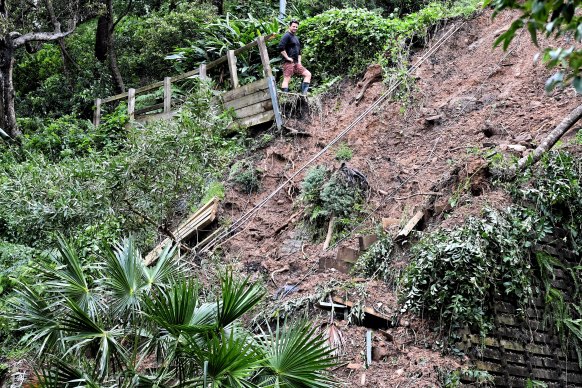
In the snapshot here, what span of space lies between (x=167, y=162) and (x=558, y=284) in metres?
5.41

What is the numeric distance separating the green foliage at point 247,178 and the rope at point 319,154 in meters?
0.46

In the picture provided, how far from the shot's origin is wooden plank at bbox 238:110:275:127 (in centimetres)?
1409

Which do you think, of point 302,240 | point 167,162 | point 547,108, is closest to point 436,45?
point 547,108

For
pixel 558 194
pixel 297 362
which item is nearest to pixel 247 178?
pixel 558 194

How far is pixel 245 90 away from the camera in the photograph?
14453mm

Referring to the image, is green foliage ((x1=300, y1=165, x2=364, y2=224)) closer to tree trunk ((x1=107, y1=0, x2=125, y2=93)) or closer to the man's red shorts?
the man's red shorts

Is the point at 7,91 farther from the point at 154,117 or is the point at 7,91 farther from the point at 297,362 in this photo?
the point at 297,362

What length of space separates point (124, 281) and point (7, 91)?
1015 centimetres

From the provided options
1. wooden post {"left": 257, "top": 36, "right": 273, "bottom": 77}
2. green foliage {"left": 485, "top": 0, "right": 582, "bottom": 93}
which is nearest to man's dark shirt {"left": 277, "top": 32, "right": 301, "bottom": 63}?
wooden post {"left": 257, "top": 36, "right": 273, "bottom": 77}

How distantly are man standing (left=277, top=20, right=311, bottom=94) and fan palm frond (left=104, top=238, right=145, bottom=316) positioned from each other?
7.11 meters

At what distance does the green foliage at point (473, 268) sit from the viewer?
8438mm

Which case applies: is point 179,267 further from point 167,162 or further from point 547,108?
point 547,108

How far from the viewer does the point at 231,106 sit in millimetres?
14578

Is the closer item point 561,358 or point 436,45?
point 561,358
